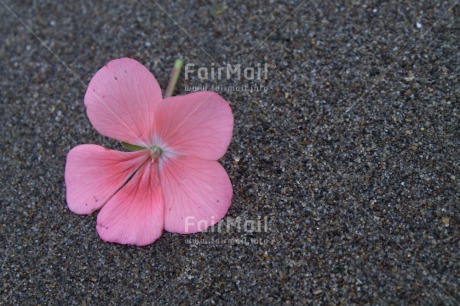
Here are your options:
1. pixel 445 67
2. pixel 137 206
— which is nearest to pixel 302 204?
pixel 137 206

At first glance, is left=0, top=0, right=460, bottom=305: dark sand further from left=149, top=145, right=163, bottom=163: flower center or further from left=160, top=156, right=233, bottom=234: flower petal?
left=149, top=145, right=163, bottom=163: flower center

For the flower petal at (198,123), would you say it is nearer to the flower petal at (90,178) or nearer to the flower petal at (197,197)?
the flower petal at (197,197)

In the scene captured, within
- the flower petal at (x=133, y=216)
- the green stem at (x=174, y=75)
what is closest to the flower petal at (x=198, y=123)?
the flower petal at (x=133, y=216)

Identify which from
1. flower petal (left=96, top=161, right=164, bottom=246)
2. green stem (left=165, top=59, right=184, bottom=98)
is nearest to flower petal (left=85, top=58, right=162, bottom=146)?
flower petal (left=96, top=161, right=164, bottom=246)

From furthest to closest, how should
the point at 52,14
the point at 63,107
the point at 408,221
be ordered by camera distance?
the point at 52,14, the point at 63,107, the point at 408,221

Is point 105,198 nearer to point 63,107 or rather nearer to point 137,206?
point 137,206
